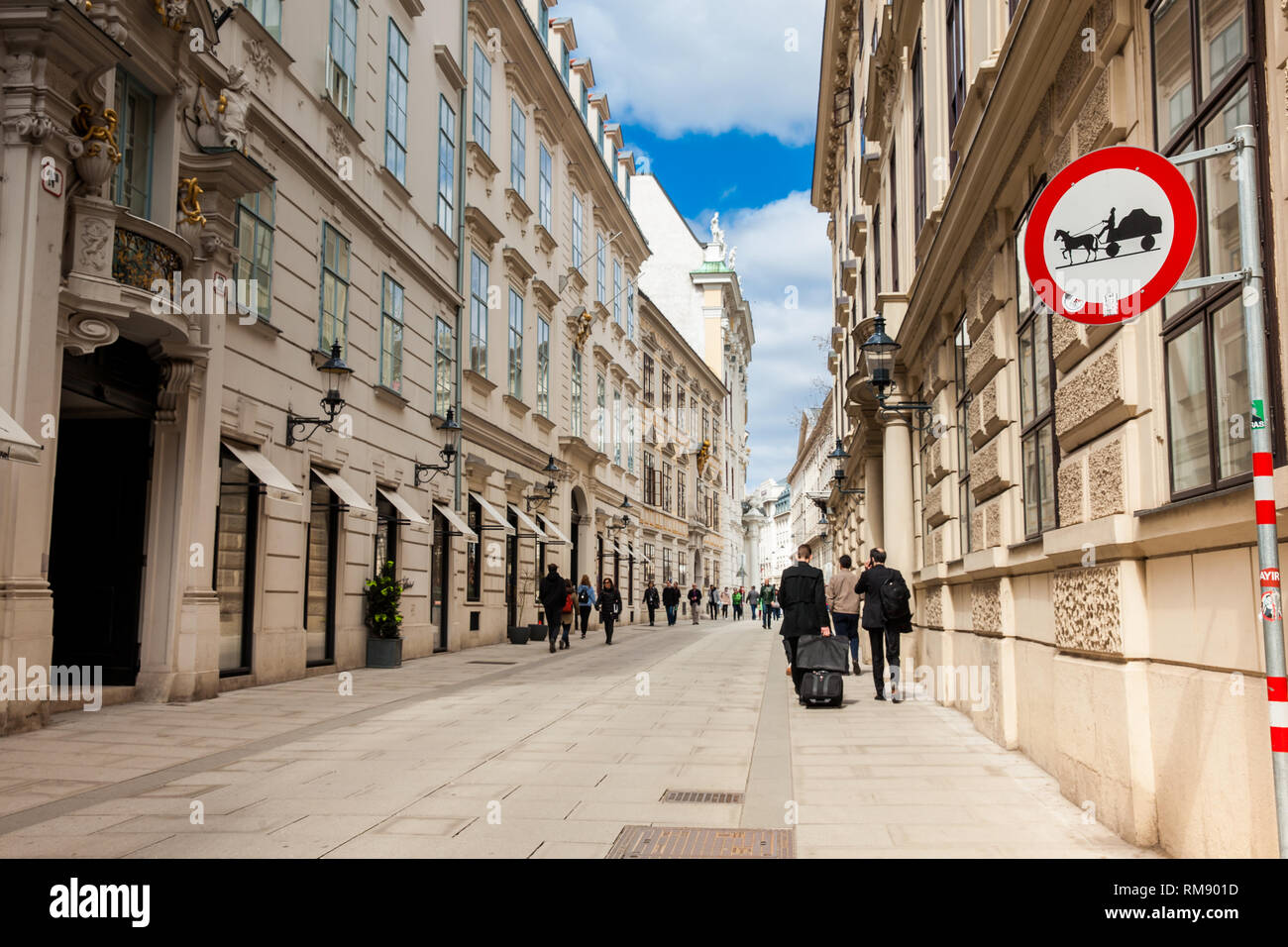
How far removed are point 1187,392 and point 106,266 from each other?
31.4ft

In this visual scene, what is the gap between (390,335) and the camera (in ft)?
63.1

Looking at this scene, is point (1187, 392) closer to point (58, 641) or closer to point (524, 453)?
point (58, 641)

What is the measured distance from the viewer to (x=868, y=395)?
666 inches

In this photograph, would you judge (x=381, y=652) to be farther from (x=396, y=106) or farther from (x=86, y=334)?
(x=396, y=106)

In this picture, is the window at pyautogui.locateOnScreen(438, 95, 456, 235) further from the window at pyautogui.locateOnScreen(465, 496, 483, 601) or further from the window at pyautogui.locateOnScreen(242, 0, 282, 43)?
the window at pyautogui.locateOnScreen(242, 0, 282, 43)

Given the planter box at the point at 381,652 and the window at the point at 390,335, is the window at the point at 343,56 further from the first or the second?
the planter box at the point at 381,652

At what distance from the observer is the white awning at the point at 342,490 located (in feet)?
52.9

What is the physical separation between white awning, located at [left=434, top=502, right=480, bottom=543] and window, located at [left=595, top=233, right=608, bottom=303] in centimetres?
1578

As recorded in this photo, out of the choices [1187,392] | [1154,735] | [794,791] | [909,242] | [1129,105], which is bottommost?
[794,791]

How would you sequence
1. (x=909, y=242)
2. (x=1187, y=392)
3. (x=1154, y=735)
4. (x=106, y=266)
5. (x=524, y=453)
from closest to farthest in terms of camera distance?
(x=1187, y=392) → (x=1154, y=735) → (x=106, y=266) → (x=909, y=242) → (x=524, y=453)

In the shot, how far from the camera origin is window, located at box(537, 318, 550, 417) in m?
29.4

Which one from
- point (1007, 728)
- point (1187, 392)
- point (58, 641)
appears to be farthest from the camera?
point (58, 641)

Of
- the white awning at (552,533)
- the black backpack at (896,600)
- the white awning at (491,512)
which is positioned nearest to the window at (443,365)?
the white awning at (491,512)
